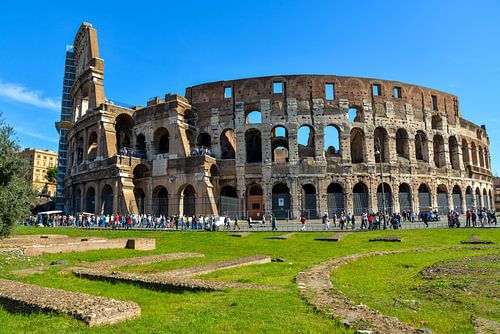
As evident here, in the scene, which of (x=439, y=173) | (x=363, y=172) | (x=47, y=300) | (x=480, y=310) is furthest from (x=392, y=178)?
(x=47, y=300)

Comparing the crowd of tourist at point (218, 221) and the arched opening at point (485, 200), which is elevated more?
the arched opening at point (485, 200)

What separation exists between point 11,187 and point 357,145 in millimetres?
31492

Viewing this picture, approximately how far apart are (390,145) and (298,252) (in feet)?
83.8

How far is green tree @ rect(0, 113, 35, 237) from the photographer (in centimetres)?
1191

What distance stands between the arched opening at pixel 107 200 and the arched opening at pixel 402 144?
27.6 m

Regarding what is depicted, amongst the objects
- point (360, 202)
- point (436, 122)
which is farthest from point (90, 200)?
point (436, 122)

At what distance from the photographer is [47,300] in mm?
5137

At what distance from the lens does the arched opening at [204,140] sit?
123 ft

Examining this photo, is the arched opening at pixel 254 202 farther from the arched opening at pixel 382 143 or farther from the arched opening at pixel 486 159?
the arched opening at pixel 486 159

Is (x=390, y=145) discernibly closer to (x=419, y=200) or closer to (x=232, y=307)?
(x=419, y=200)

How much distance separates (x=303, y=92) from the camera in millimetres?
35062

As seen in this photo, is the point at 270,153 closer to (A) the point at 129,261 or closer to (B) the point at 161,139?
(B) the point at 161,139

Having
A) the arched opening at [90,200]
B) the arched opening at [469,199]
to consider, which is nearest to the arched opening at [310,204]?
the arched opening at [469,199]

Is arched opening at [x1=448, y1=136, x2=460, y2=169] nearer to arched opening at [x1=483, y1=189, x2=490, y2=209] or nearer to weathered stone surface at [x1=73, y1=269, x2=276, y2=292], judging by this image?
arched opening at [x1=483, y1=189, x2=490, y2=209]
